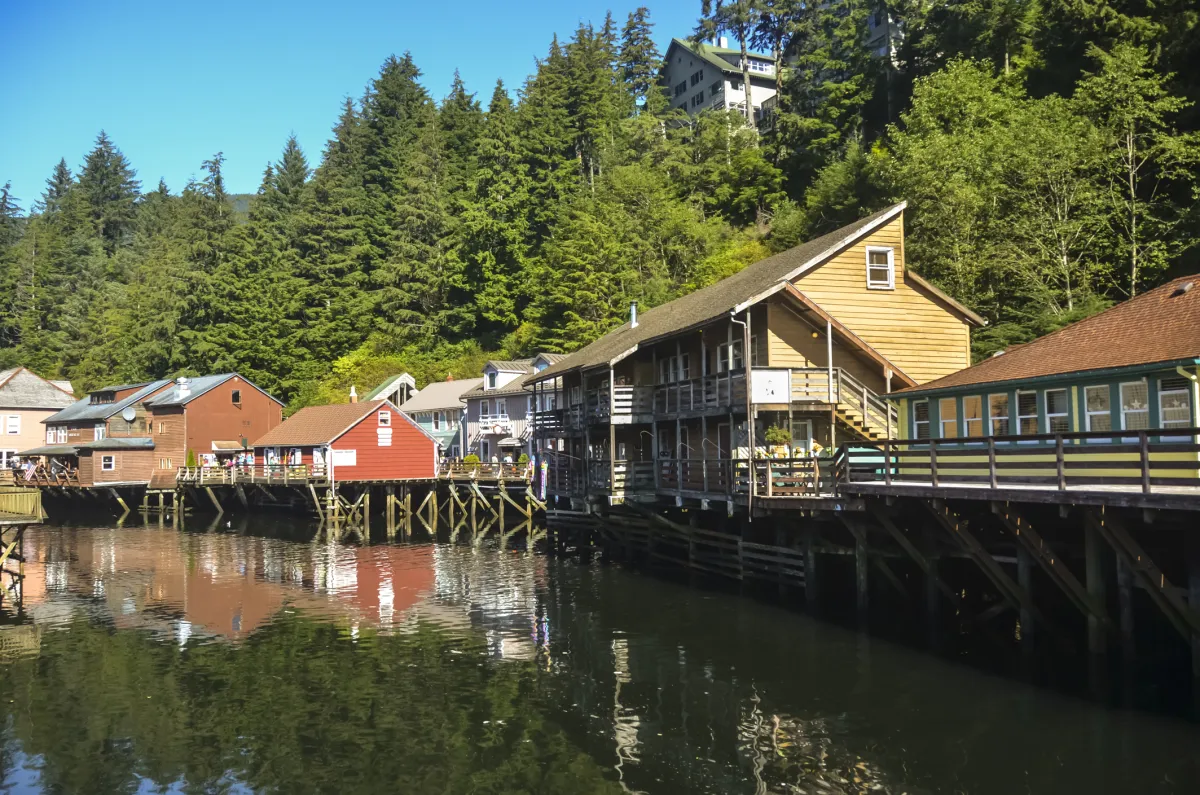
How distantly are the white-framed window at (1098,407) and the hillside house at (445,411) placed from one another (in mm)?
46896

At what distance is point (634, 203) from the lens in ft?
223

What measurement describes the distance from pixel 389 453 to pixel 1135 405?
4558cm

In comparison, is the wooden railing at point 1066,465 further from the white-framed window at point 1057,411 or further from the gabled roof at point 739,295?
the gabled roof at point 739,295

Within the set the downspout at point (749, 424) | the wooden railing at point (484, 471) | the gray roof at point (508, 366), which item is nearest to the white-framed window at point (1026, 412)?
the downspout at point (749, 424)

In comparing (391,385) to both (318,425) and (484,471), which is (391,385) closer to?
(318,425)

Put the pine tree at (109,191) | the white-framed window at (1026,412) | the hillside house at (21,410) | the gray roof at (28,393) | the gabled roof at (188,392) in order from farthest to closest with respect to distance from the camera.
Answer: the pine tree at (109,191)
the gray roof at (28,393)
the hillside house at (21,410)
the gabled roof at (188,392)
the white-framed window at (1026,412)

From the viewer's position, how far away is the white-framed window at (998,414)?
22.5m

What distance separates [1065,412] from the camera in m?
20.7

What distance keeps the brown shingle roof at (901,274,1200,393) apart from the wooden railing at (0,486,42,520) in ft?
88.4

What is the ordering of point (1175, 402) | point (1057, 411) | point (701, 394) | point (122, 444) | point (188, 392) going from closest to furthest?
point (1175, 402), point (1057, 411), point (701, 394), point (122, 444), point (188, 392)

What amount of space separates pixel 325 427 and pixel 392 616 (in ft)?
114

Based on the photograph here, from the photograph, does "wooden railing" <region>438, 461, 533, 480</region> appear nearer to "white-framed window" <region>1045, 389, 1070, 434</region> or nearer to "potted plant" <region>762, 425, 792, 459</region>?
"potted plant" <region>762, 425, 792, 459</region>

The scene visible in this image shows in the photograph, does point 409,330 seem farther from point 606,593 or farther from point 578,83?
point 606,593

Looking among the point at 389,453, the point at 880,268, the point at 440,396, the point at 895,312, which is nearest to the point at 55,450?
the point at 440,396
